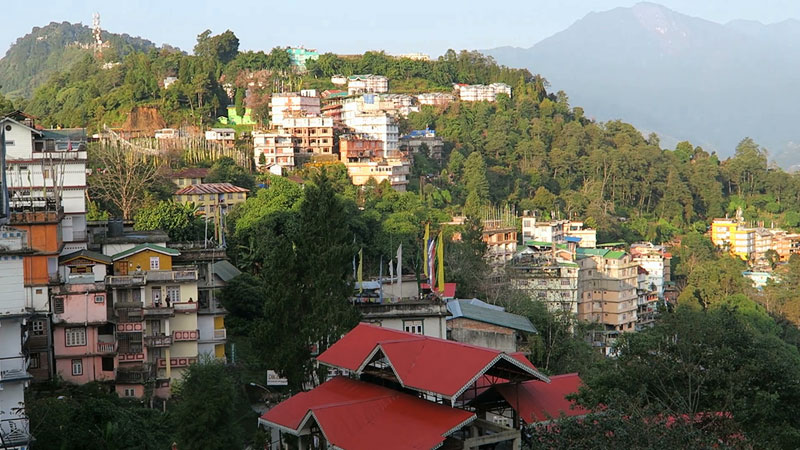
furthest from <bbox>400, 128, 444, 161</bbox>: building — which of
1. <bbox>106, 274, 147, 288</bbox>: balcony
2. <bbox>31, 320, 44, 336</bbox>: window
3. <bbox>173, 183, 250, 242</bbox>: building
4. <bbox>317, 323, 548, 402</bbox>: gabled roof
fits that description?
<bbox>317, 323, 548, 402</bbox>: gabled roof

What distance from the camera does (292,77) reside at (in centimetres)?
7544

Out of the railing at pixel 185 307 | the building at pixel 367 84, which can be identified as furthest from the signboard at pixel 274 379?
the building at pixel 367 84

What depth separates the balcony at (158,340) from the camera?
2280cm

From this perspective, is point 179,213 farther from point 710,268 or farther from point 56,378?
point 710,268

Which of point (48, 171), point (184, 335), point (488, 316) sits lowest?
point (488, 316)

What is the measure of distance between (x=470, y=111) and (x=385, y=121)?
51.1 ft

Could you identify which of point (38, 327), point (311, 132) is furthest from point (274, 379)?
point (311, 132)

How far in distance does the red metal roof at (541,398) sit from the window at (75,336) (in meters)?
10.1

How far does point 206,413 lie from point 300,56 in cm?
6915

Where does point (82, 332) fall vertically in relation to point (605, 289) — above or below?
above

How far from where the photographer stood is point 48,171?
25812 mm

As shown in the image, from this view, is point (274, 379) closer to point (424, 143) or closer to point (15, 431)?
point (15, 431)

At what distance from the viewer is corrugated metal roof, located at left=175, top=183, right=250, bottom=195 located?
42438 mm

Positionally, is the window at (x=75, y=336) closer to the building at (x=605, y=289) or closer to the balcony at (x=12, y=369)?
the balcony at (x=12, y=369)
